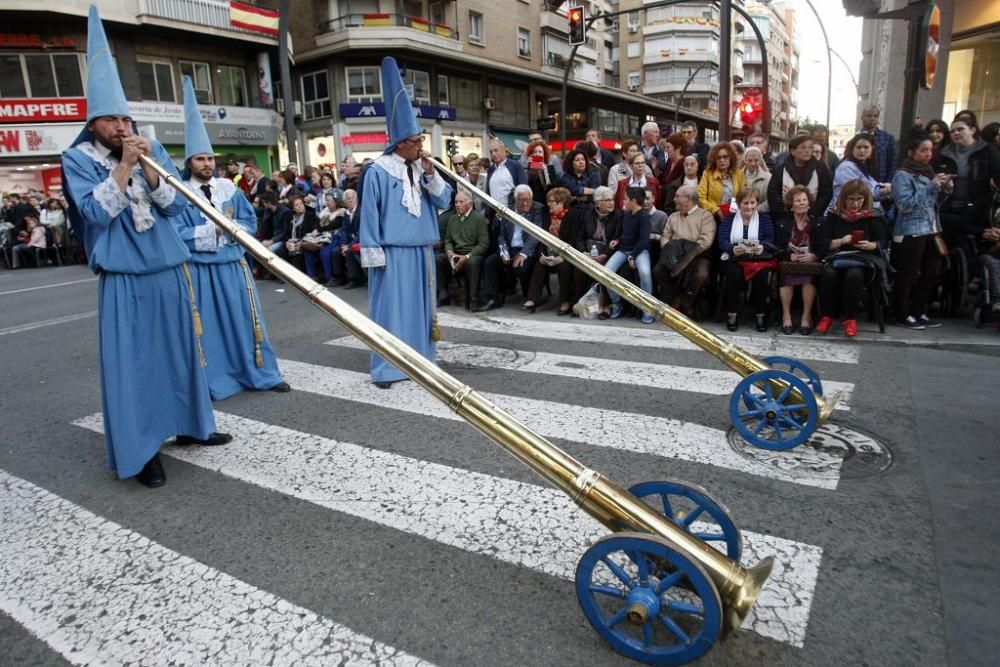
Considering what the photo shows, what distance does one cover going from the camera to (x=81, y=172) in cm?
340

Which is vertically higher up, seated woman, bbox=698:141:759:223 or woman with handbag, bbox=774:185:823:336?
seated woman, bbox=698:141:759:223

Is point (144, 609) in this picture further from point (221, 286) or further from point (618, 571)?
point (221, 286)

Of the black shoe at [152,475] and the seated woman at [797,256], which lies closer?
the black shoe at [152,475]

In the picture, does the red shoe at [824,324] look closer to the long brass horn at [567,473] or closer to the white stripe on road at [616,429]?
the white stripe on road at [616,429]

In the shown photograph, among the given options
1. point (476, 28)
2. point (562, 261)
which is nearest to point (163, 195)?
point (562, 261)

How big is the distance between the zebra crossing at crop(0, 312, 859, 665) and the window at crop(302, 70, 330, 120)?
27.8 m

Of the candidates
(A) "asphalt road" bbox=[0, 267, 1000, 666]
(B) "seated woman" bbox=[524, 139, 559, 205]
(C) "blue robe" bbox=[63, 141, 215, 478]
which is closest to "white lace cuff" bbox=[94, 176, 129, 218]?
(C) "blue robe" bbox=[63, 141, 215, 478]

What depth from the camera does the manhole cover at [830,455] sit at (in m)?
3.45

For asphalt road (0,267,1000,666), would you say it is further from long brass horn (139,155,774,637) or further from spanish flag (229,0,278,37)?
spanish flag (229,0,278,37)

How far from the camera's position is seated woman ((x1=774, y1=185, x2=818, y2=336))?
21.9 ft

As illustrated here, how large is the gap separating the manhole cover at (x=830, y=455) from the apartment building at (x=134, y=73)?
76.3 ft

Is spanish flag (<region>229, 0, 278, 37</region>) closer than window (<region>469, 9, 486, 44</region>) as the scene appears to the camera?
Yes

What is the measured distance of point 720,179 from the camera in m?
7.98

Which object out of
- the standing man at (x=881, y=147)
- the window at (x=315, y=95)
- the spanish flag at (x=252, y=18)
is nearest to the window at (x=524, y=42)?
the window at (x=315, y=95)
